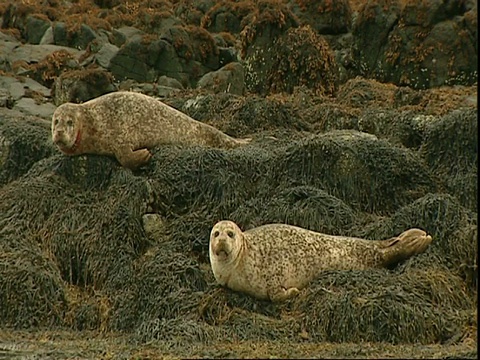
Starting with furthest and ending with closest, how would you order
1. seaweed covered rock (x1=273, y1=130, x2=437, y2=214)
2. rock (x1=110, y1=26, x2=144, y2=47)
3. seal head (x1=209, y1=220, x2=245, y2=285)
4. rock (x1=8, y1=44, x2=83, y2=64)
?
rock (x1=110, y1=26, x2=144, y2=47)
rock (x1=8, y1=44, x2=83, y2=64)
seaweed covered rock (x1=273, y1=130, x2=437, y2=214)
seal head (x1=209, y1=220, x2=245, y2=285)

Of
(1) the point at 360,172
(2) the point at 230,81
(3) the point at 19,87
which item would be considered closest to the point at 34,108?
(3) the point at 19,87

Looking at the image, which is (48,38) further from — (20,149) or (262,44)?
(20,149)

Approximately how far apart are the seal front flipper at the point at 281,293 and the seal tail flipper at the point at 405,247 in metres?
0.94

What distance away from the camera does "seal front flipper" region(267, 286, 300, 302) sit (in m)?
7.77

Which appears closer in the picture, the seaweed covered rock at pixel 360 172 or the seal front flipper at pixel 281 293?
the seal front flipper at pixel 281 293

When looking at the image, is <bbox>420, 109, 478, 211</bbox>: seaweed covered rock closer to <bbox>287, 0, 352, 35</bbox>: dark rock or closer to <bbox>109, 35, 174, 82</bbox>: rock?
<bbox>109, 35, 174, 82</bbox>: rock

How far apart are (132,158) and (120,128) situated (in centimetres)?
42

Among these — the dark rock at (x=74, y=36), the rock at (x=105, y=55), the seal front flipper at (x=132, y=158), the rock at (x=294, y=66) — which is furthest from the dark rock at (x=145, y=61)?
the seal front flipper at (x=132, y=158)

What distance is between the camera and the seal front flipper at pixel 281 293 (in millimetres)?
7770

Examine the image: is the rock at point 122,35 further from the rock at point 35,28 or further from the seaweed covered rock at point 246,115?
the seaweed covered rock at point 246,115

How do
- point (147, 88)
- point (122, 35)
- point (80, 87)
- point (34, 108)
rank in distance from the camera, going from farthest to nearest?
point (122, 35)
point (147, 88)
point (80, 87)
point (34, 108)

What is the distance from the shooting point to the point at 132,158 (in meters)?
10.1

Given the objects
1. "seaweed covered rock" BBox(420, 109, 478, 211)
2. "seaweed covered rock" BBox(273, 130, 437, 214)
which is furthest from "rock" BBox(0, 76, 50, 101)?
"seaweed covered rock" BBox(420, 109, 478, 211)

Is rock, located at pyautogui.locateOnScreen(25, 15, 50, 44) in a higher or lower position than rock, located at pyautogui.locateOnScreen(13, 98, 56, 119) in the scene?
lower
